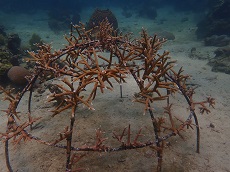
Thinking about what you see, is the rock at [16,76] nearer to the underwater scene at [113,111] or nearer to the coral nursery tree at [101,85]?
the underwater scene at [113,111]

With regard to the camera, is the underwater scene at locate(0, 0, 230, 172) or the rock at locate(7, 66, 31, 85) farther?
the rock at locate(7, 66, 31, 85)

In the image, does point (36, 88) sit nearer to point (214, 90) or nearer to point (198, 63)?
point (214, 90)

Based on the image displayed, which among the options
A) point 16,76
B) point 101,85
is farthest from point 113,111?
point 16,76

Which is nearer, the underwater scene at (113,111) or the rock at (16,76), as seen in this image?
the underwater scene at (113,111)

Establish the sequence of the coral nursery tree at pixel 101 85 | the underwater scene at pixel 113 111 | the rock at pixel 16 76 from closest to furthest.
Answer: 1. the coral nursery tree at pixel 101 85
2. the underwater scene at pixel 113 111
3. the rock at pixel 16 76

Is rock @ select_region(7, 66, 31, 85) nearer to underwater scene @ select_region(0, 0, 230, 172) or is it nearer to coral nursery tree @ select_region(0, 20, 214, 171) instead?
underwater scene @ select_region(0, 0, 230, 172)

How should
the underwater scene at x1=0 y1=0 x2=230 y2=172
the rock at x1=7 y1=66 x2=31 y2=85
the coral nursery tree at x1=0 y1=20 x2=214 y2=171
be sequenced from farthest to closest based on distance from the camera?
the rock at x1=7 y1=66 x2=31 y2=85
the underwater scene at x1=0 y1=0 x2=230 y2=172
the coral nursery tree at x1=0 y1=20 x2=214 y2=171

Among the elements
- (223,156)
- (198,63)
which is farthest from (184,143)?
(198,63)

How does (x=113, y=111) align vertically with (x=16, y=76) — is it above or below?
below

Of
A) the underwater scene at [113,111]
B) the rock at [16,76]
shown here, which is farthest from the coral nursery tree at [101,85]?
the rock at [16,76]

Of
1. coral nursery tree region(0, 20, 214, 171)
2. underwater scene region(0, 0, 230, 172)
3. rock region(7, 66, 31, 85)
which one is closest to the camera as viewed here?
coral nursery tree region(0, 20, 214, 171)

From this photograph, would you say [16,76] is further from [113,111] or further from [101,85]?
[101,85]

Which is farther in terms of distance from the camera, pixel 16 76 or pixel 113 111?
pixel 16 76

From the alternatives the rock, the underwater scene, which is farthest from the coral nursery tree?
the rock
